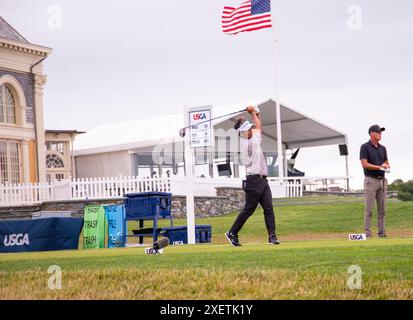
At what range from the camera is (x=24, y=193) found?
3312cm

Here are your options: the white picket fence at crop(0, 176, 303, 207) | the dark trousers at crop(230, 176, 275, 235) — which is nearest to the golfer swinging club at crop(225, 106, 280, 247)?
the dark trousers at crop(230, 176, 275, 235)

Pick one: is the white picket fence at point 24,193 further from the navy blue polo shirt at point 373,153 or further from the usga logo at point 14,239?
the navy blue polo shirt at point 373,153

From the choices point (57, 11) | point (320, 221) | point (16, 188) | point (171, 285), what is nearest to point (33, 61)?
point (16, 188)

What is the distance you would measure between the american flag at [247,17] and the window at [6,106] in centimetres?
917

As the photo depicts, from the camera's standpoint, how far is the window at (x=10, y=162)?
34.2 meters

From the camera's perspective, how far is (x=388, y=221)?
2500 cm

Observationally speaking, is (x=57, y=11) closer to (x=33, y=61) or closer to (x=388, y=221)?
(x=388, y=221)

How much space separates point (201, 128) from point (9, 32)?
18394 mm

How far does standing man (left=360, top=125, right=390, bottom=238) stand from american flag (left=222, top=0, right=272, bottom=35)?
53.8ft

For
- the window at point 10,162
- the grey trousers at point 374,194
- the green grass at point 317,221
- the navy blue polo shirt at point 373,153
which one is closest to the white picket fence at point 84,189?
the window at point 10,162

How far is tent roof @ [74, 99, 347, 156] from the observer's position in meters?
40.0

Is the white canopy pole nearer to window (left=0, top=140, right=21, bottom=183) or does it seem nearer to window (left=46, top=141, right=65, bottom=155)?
window (left=0, top=140, right=21, bottom=183)

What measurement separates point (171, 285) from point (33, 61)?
2826cm

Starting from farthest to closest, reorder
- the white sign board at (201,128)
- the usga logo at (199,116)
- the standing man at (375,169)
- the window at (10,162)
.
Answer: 1. the window at (10,162)
2. the usga logo at (199,116)
3. the white sign board at (201,128)
4. the standing man at (375,169)
